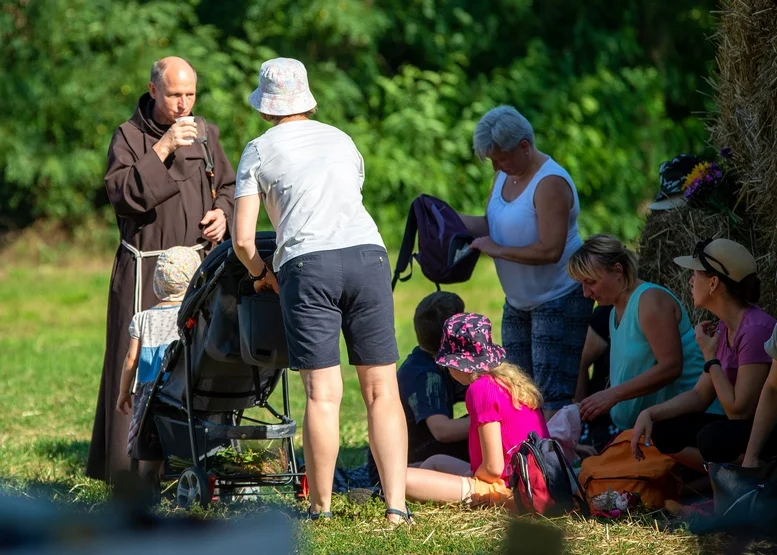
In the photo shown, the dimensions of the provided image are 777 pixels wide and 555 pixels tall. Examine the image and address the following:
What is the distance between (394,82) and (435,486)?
10.5m

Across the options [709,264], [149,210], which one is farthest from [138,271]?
[709,264]

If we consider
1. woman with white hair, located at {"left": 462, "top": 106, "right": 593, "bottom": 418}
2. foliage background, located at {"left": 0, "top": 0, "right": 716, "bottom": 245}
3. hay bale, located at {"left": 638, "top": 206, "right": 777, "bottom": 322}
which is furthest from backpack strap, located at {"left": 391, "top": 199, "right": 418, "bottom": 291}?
foliage background, located at {"left": 0, "top": 0, "right": 716, "bottom": 245}

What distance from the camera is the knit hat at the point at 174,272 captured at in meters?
5.21

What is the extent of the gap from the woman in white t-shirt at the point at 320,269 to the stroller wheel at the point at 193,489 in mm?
476

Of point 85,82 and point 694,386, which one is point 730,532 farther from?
point 85,82

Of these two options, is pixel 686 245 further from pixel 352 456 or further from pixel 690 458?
pixel 352 456

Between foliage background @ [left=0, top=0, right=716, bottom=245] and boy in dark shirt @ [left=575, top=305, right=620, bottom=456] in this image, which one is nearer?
boy in dark shirt @ [left=575, top=305, right=620, bottom=456]

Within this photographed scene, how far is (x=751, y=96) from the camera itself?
555 centimetres

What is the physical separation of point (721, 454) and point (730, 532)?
109 inches

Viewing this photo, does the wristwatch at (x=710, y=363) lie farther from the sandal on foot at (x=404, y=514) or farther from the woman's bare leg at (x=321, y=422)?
the woman's bare leg at (x=321, y=422)

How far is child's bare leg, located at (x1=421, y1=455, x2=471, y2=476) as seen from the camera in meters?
5.06

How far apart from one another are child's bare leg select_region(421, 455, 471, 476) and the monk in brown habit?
4.73ft

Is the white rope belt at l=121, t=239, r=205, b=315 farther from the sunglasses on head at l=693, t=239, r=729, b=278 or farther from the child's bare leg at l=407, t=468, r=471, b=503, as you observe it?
the sunglasses on head at l=693, t=239, r=729, b=278

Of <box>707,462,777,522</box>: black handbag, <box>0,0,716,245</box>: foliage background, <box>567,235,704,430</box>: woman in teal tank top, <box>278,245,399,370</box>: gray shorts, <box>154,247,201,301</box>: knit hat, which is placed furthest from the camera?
<box>0,0,716,245</box>: foliage background
